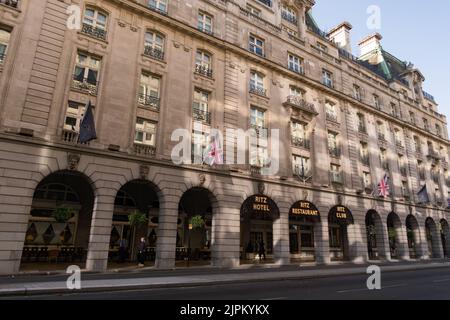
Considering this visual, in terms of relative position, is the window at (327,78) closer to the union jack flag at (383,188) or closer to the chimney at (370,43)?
the union jack flag at (383,188)

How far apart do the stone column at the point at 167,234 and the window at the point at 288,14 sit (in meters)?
24.3

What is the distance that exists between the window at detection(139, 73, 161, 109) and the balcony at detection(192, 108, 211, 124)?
9.53 ft

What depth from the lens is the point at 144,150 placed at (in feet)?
67.4

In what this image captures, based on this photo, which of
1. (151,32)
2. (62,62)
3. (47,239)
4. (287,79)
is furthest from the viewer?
(287,79)

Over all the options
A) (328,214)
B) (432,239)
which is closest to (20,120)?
(328,214)

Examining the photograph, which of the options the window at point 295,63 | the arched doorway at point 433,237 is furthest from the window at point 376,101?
the arched doorway at point 433,237

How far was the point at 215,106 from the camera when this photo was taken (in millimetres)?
24672

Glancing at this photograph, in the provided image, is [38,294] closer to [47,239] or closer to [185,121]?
[47,239]

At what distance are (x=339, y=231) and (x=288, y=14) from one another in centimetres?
2586

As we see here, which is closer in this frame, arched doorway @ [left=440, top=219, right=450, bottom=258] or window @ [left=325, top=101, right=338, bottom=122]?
window @ [left=325, top=101, right=338, bottom=122]

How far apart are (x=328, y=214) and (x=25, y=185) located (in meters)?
24.6

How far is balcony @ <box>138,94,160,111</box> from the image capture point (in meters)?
21.5

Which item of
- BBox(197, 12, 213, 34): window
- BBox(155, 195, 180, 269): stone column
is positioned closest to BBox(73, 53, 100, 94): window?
BBox(155, 195, 180, 269): stone column

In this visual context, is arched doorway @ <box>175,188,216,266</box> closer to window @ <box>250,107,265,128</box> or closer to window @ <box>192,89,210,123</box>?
window @ <box>192,89,210,123</box>
